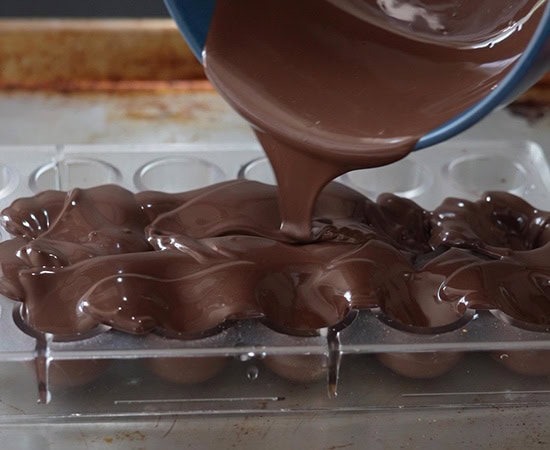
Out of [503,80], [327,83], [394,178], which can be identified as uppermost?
[503,80]

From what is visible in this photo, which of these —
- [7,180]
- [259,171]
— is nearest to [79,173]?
[7,180]

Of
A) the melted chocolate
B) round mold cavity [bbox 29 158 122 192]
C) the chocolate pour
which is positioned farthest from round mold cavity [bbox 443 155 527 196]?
round mold cavity [bbox 29 158 122 192]

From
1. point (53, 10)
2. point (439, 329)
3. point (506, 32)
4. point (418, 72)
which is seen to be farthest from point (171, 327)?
point (53, 10)

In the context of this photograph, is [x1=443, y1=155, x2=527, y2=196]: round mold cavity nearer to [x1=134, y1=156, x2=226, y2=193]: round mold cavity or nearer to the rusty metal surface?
[x1=134, y1=156, x2=226, y2=193]: round mold cavity

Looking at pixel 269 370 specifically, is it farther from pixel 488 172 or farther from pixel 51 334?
pixel 488 172

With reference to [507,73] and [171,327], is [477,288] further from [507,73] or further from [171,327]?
[171,327]

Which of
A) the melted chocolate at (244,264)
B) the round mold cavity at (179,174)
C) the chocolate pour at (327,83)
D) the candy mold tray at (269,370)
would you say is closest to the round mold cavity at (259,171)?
the round mold cavity at (179,174)
